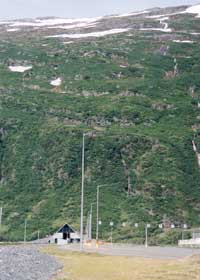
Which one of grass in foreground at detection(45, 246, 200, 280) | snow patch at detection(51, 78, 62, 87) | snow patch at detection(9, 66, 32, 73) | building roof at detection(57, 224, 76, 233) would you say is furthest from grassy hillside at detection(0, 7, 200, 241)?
grass in foreground at detection(45, 246, 200, 280)

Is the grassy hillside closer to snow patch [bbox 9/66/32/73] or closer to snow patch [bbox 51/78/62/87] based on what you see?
snow patch [bbox 51/78/62/87]

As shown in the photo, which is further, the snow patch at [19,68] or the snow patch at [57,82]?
the snow patch at [19,68]

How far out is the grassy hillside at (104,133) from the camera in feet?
327

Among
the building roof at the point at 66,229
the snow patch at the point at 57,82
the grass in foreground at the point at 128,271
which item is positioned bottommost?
the building roof at the point at 66,229

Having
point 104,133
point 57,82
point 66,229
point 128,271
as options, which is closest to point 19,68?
point 57,82

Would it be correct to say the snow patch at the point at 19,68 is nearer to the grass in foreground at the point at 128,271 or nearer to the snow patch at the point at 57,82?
the snow patch at the point at 57,82

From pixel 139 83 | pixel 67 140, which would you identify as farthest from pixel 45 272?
pixel 139 83

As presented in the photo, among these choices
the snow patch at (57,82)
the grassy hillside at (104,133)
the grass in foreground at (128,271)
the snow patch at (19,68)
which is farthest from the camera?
the snow patch at (19,68)

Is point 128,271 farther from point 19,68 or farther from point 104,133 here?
point 19,68

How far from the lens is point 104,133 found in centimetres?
12300

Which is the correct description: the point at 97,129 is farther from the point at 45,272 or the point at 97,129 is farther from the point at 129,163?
the point at 45,272

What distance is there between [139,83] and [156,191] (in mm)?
51240

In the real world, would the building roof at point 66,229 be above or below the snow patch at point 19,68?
below

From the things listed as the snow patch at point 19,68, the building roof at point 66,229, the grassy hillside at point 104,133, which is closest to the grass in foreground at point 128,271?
the building roof at point 66,229
